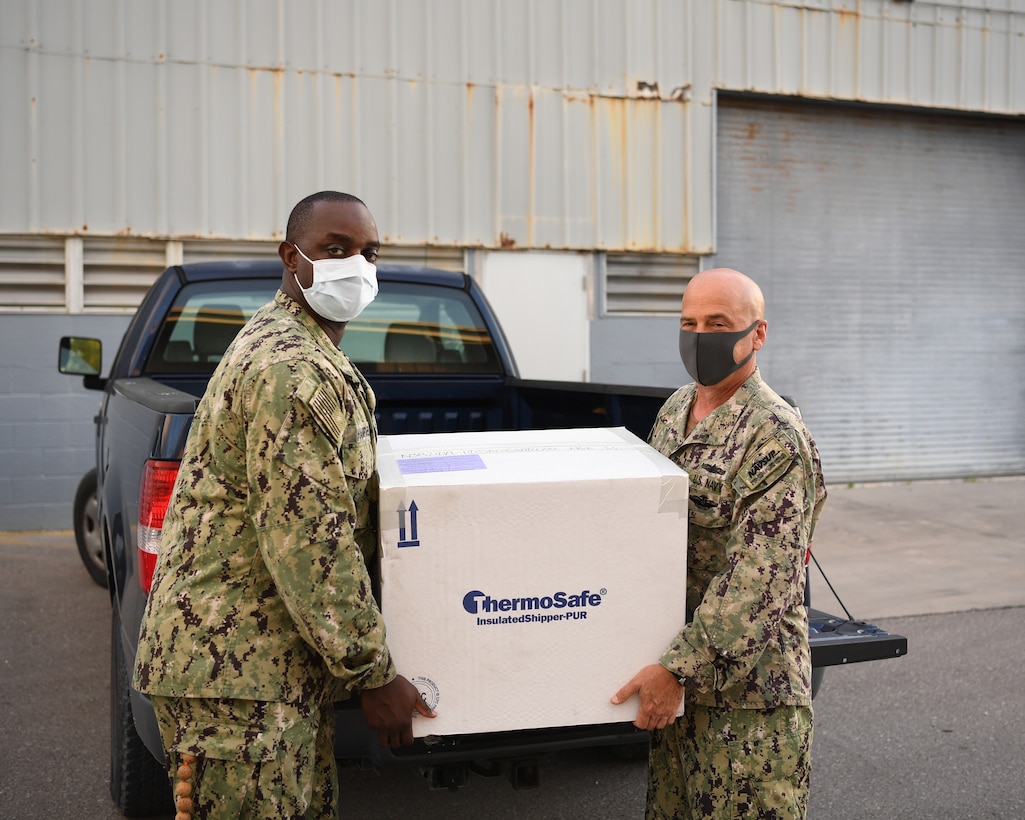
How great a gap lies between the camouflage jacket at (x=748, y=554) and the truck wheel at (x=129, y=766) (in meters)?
1.82

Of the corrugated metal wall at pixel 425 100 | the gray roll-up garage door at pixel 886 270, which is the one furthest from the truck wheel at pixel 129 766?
the gray roll-up garage door at pixel 886 270

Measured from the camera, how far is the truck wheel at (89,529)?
628 cm

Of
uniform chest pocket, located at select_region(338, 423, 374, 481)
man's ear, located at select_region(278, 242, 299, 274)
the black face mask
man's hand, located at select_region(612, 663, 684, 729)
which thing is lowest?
man's hand, located at select_region(612, 663, 684, 729)

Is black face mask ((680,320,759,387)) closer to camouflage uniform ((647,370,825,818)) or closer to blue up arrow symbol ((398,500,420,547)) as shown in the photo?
camouflage uniform ((647,370,825,818))

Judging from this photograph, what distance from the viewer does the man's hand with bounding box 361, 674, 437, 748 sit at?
207cm

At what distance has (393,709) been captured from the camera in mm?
2072

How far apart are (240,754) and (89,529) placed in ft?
16.3

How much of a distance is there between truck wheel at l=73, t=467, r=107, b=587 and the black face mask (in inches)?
190

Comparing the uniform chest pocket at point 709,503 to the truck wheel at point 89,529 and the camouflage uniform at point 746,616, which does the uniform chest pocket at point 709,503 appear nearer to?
the camouflage uniform at point 746,616

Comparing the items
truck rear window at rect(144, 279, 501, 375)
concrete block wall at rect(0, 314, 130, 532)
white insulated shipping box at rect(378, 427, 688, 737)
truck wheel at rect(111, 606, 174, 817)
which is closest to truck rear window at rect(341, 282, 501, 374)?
truck rear window at rect(144, 279, 501, 375)

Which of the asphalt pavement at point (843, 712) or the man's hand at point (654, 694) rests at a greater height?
the man's hand at point (654, 694)

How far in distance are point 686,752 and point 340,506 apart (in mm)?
1029

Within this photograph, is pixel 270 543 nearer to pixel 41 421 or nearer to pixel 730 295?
pixel 730 295

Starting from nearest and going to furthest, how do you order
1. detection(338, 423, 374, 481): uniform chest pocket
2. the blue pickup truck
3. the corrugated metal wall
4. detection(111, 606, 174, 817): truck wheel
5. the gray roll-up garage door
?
detection(338, 423, 374, 481): uniform chest pocket
the blue pickup truck
detection(111, 606, 174, 817): truck wheel
the corrugated metal wall
the gray roll-up garage door
